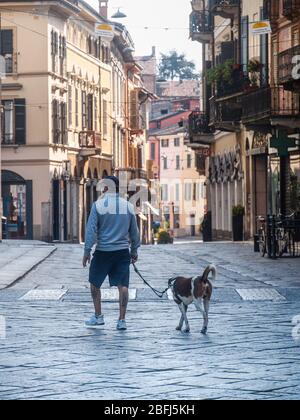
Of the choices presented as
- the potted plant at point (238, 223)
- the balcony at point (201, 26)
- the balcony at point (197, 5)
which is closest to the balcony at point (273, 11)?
the potted plant at point (238, 223)

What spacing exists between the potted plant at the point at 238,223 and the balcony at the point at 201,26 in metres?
12.2

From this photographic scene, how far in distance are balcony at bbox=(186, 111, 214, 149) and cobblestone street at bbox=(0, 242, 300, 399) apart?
35.0 meters

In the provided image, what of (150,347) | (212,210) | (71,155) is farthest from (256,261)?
(71,155)

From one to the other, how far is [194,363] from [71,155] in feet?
181

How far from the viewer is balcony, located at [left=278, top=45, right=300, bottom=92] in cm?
3775

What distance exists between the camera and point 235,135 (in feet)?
176

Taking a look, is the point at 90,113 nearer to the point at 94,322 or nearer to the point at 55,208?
the point at 55,208

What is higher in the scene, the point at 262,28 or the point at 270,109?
the point at 262,28

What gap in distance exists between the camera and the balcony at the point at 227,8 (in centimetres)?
5122

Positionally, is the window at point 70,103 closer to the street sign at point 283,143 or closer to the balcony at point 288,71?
the balcony at point 288,71

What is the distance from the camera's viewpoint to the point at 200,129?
5994 centimetres

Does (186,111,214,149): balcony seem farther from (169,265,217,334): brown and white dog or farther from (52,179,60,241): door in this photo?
(169,265,217,334): brown and white dog

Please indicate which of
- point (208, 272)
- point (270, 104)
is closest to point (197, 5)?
point (270, 104)

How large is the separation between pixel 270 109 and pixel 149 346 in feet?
→ 92.7
